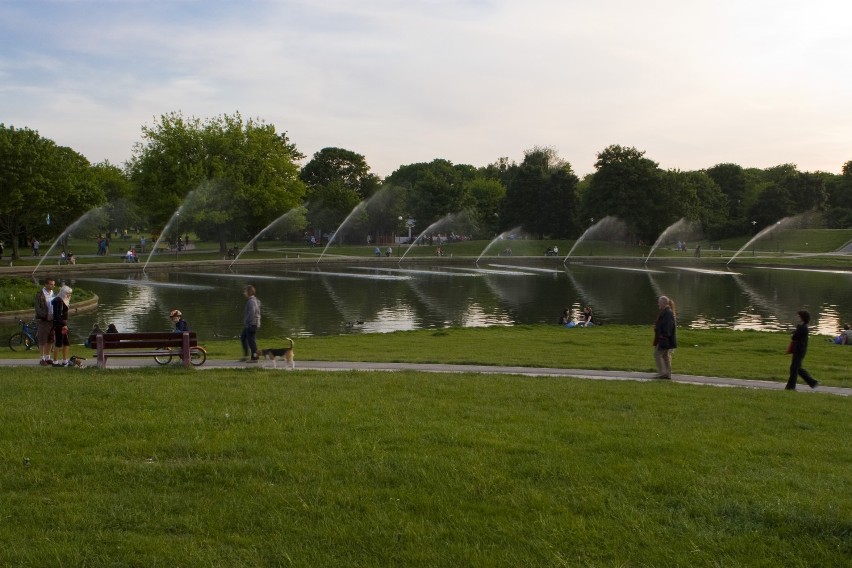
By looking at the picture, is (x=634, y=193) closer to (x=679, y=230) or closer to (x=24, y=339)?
(x=679, y=230)

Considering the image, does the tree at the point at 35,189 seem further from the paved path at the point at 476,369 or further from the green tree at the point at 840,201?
the green tree at the point at 840,201

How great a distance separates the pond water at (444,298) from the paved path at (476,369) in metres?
12.1

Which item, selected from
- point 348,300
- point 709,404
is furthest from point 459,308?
point 709,404

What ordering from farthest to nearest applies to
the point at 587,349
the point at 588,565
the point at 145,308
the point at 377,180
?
the point at 377,180, the point at 145,308, the point at 587,349, the point at 588,565

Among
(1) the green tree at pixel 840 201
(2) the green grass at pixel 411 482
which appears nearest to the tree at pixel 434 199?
(1) the green tree at pixel 840 201

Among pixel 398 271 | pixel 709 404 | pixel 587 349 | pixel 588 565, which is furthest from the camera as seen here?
pixel 398 271

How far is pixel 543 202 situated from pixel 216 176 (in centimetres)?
5646

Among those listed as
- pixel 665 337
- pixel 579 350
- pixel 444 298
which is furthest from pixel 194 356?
pixel 444 298

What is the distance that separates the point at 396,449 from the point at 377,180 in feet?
458

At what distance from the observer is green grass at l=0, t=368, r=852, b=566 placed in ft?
19.5

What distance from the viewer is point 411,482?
7445mm

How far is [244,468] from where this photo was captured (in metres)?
7.86

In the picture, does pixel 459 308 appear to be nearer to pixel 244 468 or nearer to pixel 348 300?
pixel 348 300

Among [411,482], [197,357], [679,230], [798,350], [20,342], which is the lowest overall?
[20,342]
